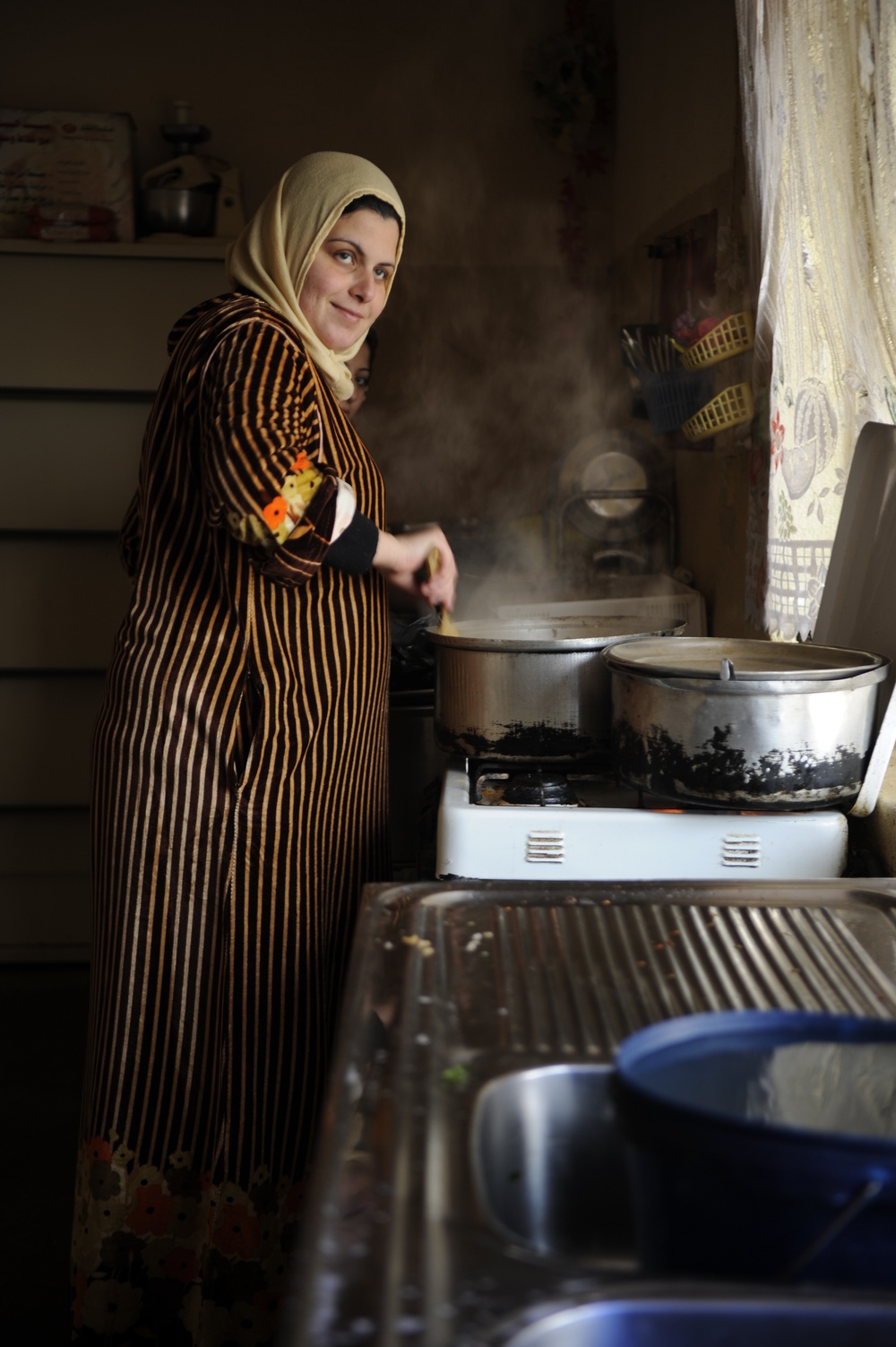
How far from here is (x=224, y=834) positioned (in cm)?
153

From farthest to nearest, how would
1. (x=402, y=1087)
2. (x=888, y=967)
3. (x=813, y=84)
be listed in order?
(x=813, y=84) → (x=888, y=967) → (x=402, y=1087)

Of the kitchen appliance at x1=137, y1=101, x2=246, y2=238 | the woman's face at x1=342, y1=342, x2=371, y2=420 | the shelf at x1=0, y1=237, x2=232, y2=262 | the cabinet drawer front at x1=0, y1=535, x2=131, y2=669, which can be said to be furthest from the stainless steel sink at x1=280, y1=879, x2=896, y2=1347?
the kitchen appliance at x1=137, y1=101, x2=246, y2=238

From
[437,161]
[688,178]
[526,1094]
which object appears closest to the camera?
[526,1094]

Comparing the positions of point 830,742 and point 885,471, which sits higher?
point 885,471

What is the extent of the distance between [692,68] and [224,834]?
2.03 meters

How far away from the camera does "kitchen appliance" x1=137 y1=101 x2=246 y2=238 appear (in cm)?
305

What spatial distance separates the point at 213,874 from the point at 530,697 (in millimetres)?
517

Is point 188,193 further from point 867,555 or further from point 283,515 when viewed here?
point 867,555

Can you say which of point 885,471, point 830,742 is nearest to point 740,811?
point 830,742

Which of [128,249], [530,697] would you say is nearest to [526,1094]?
[530,697]

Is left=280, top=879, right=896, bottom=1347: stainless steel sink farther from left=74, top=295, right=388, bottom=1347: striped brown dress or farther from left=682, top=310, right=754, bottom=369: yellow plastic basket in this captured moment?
left=682, top=310, right=754, bottom=369: yellow plastic basket

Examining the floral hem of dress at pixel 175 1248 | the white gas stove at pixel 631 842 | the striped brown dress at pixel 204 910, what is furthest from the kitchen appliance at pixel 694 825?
the floral hem of dress at pixel 175 1248

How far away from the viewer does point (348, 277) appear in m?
1.66

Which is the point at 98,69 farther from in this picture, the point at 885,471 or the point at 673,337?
the point at 885,471
